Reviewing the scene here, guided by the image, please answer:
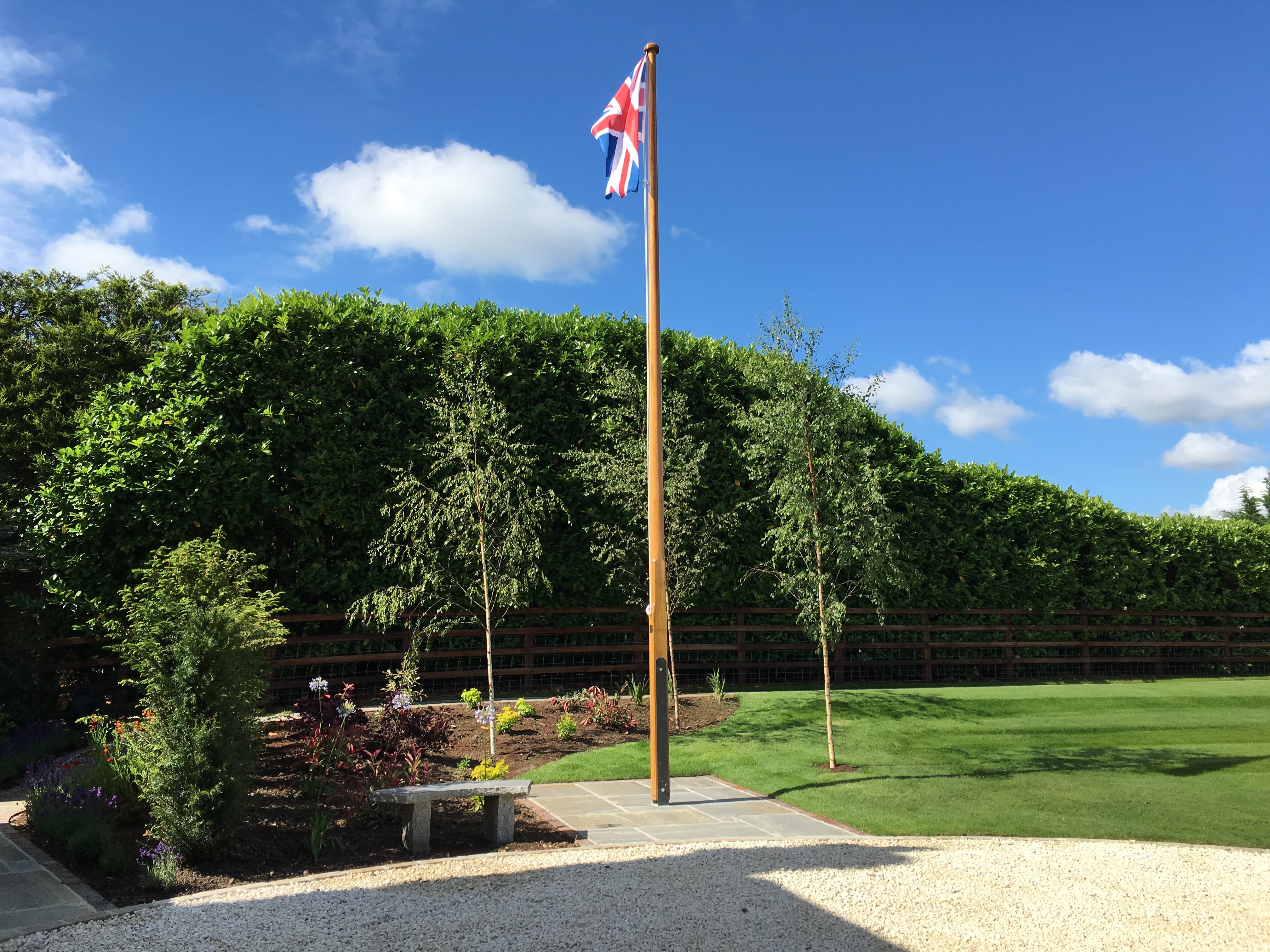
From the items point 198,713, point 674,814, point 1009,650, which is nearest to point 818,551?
point 674,814

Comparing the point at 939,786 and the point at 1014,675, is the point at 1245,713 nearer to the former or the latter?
the point at 1014,675

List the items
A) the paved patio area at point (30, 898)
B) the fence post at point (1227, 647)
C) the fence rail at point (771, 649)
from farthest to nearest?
the fence post at point (1227, 647) → the fence rail at point (771, 649) → the paved patio area at point (30, 898)

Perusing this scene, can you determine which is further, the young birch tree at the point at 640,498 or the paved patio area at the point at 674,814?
the young birch tree at the point at 640,498

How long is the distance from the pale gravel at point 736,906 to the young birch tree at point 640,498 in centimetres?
517

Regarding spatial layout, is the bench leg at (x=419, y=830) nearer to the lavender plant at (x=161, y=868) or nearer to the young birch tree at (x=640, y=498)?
the lavender plant at (x=161, y=868)

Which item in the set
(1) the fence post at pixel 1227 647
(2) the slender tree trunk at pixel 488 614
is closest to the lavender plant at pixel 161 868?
(2) the slender tree trunk at pixel 488 614

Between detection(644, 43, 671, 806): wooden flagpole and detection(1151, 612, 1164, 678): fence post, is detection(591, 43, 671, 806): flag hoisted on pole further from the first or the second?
detection(1151, 612, 1164, 678): fence post

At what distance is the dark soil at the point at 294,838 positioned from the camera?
530cm

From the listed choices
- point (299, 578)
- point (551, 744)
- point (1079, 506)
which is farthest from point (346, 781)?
point (1079, 506)

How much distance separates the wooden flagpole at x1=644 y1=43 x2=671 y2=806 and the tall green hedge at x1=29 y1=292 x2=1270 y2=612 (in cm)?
329

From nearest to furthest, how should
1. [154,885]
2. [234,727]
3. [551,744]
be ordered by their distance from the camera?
1. [154,885]
2. [234,727]
3. [551,744]

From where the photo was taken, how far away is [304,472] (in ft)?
37.3

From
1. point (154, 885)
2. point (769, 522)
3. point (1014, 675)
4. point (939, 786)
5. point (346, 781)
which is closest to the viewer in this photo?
point (154, 885)

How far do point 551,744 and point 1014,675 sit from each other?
11601 millimetres
